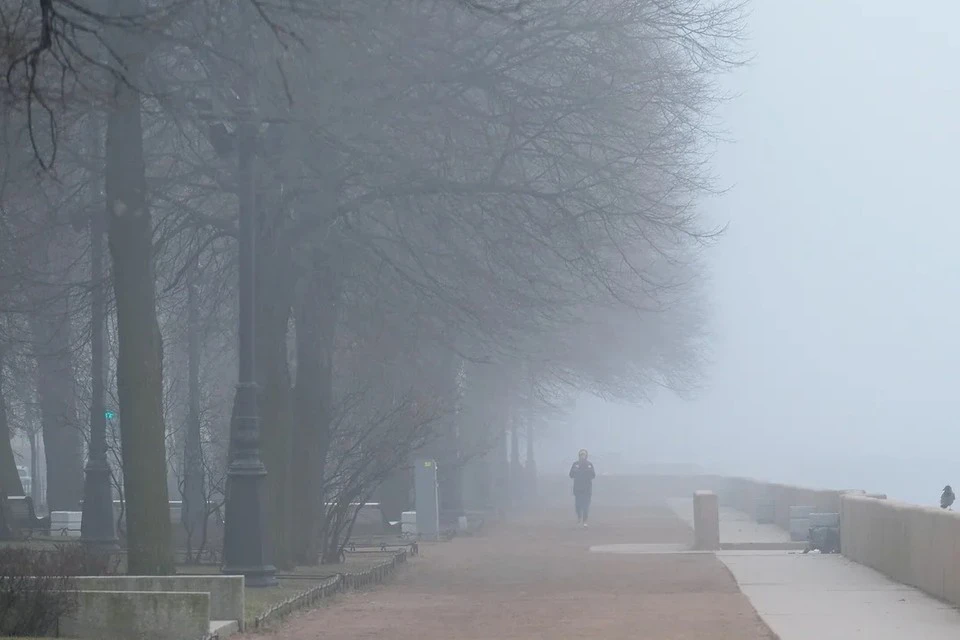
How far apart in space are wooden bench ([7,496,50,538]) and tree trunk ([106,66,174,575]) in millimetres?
11834

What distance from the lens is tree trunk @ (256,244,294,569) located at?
20203mm

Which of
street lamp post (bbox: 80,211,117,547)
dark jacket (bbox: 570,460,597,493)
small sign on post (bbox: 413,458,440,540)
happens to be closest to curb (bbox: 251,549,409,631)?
street lamp post (bbox: 80,211,117,547)

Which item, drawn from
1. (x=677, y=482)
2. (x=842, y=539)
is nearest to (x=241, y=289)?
(x=842, y=539)

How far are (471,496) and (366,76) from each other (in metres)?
32.7

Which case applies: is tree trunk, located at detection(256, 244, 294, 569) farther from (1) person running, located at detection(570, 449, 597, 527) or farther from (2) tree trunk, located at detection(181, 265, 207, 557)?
(1) person running, located at detection(570, 449, 597, 527)

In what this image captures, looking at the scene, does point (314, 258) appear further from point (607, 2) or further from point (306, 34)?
point (607, 2)

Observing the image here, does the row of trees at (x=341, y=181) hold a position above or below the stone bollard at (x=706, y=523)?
Result: above

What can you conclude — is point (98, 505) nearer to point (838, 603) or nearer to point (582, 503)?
point (838, 603)

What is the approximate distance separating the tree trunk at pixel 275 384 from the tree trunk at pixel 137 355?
11.7ft

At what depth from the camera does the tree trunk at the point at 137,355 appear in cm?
1644

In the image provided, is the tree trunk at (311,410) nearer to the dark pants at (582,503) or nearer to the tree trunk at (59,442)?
the tree trunk at (59,442)

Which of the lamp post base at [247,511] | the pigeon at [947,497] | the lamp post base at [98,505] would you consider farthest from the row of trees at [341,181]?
the pigeon at [947,497]

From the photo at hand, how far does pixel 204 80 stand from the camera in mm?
18031

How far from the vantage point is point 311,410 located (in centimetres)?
2236
